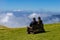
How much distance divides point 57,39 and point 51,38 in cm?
100

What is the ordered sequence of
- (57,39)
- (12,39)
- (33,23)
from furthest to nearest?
(33,23) → (12,39) → (57,39)

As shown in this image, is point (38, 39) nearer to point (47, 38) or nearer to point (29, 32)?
point (47, 38)

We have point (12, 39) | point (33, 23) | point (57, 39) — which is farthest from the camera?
point (33, 23)

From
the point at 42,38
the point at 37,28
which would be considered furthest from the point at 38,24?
the point at 42,38

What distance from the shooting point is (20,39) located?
91.1 feet

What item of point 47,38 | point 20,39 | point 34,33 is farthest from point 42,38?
point 34,33

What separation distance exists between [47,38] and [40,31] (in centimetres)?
626

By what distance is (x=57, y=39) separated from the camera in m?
26.4

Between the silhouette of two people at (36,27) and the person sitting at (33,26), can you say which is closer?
the person sitting at (33,26)

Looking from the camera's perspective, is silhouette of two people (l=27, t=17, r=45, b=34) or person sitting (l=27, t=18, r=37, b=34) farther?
silhouette of two people (l=27, t=17, r=45, b=34)

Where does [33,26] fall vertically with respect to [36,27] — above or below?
above

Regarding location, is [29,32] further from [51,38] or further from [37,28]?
[51,38]

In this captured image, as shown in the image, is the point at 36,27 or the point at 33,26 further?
the point at 36,27

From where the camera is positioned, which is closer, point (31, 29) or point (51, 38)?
point (51, 38)
